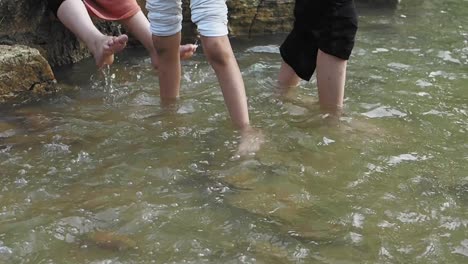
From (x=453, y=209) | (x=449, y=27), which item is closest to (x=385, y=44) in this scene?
(x=449, y=27)

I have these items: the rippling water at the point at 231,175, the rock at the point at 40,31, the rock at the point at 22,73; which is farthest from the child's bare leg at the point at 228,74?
the rock at the point at 40,31

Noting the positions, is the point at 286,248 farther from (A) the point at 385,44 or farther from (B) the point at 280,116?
(A) the point at 385,44

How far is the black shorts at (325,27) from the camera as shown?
12.0ft

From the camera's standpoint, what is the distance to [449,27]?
6258 mm

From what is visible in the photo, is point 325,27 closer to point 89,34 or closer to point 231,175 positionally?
point 231,175

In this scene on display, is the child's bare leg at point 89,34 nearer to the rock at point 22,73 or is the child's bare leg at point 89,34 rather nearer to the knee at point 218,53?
the rock at point 22,73

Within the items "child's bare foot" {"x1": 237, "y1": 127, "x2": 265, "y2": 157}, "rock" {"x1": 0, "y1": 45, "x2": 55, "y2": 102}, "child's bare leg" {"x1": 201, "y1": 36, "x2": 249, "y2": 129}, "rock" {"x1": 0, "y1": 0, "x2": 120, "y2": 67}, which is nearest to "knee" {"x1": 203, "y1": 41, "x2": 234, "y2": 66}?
"child's bare leg" {"x1": 201, "y1": 36, "x2": 249, "y2": 129}

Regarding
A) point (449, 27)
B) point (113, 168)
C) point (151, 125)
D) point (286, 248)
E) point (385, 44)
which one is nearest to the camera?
point (286, 248)

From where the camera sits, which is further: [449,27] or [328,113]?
[449,27]

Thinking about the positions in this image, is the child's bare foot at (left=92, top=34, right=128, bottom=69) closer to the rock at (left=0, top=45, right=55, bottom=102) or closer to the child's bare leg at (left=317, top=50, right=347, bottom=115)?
the rock at (left=0, top=45, right=55, bottom=102)

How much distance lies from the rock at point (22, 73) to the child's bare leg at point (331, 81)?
169cm

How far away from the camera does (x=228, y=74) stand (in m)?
3.32

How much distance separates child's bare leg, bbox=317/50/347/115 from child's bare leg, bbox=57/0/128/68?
1072mm

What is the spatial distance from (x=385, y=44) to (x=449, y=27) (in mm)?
973
